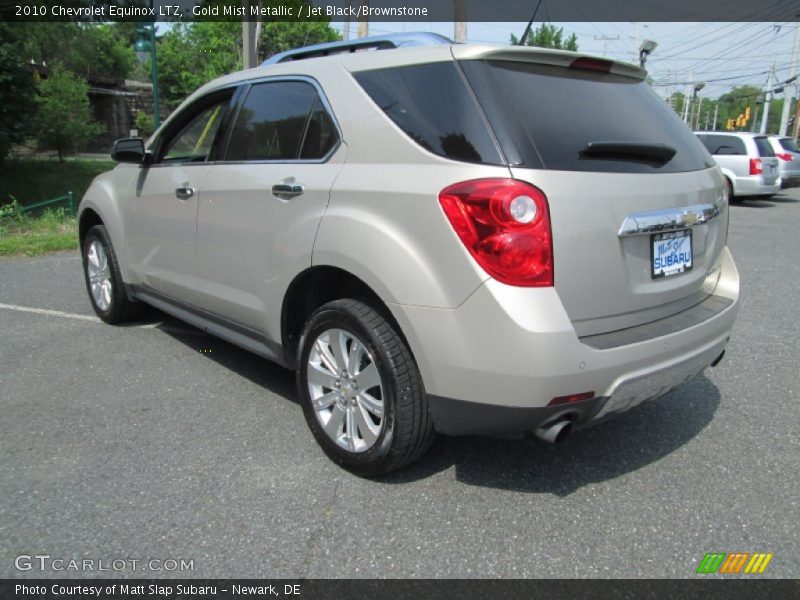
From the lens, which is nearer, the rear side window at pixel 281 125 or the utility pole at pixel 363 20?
the rear side window at pixel 281 125

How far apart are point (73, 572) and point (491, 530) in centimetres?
149

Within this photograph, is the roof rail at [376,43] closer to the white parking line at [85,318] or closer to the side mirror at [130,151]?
the side mirror at [130,151]

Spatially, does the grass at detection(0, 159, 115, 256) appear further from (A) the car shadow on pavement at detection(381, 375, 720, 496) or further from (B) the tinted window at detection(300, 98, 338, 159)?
(A) the car shadow on pavement at detection(381, 375, 720, 496)

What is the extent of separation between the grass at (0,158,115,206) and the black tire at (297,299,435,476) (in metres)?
24.6

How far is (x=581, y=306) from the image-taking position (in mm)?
Result: 2291

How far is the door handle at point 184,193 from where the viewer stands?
3698mm

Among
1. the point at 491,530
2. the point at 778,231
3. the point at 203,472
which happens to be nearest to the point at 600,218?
the point at 491,530

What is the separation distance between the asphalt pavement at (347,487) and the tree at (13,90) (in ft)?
63.9

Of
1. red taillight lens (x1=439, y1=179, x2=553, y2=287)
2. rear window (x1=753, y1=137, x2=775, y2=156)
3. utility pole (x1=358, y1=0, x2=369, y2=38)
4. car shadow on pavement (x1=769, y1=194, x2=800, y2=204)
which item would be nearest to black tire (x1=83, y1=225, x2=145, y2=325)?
red taillight lens (x1=439, y1=179, x2=553, y2=287)

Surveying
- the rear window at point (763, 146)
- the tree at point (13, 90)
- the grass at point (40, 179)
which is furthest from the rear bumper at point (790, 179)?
the grass at point (40, 179)

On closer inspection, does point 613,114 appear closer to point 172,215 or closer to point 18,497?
point 172,215

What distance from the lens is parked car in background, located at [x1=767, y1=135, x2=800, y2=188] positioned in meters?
17.0

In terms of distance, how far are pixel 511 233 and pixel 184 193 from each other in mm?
2300

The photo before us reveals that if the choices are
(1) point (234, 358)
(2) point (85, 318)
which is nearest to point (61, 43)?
(2) point (85, 318)
